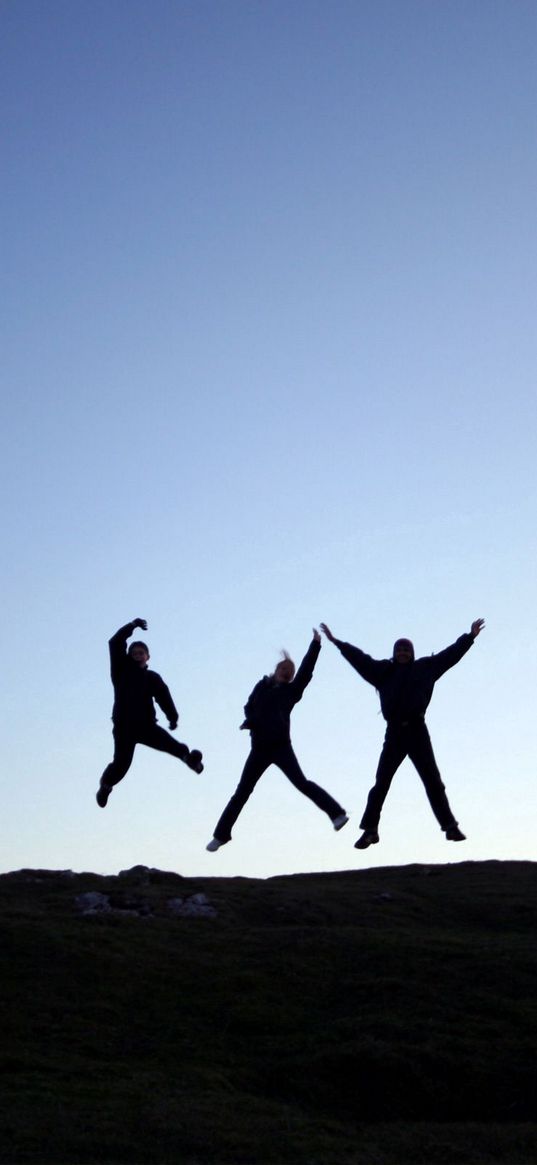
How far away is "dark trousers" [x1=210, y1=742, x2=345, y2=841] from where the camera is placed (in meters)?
22.2

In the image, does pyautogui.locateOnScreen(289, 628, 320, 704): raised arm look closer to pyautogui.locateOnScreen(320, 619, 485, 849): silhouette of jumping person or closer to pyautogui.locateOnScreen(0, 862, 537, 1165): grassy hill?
pyautogui.locateOnScreen(320, 619, 485, 849): silhouette of jumping person

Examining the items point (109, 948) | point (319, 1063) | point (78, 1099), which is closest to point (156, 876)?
point (109, 948)

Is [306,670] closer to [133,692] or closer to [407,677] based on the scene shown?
[407,677]

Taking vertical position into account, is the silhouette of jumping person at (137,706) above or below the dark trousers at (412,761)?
above

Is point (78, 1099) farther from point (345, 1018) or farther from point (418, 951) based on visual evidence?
point (418, 951)

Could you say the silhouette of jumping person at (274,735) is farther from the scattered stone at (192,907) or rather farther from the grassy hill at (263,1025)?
the grassy hill at (263,1025)

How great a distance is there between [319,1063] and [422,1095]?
3.85 feet

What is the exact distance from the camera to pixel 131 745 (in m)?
22.5

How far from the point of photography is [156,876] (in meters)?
23.6

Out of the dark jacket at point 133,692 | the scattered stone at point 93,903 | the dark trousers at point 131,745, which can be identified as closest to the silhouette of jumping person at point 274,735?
the dark trousers at point 131,745

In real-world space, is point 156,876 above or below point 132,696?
below

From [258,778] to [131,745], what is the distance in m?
2.05

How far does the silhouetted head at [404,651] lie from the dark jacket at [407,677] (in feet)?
0.21

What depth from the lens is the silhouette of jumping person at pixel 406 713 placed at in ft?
71.5
